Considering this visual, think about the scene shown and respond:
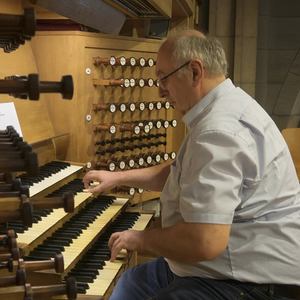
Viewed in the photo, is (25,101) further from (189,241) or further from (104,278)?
(189,241)

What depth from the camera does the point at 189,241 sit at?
157 cm

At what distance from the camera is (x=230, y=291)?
5.48 feet

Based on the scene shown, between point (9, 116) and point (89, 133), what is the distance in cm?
84

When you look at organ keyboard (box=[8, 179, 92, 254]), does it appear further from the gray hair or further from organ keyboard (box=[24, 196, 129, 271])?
the gray hair

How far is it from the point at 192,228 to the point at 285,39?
452cm

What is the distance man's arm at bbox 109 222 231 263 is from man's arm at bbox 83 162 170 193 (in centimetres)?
72

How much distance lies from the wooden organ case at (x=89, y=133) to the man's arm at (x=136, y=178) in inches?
5.8

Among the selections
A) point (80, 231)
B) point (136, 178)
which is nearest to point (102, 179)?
point (136, 178)

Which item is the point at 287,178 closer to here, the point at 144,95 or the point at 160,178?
the point at 160,178

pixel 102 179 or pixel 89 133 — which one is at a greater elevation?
pixel 89 133

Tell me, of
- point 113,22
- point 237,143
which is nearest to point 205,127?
point 237,143

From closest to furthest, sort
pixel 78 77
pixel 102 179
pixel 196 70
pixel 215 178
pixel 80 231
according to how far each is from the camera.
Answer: pixel 215 178 < pixel 196 70 < pixel 80 231 < pixel 102 179 < pixel 78 77

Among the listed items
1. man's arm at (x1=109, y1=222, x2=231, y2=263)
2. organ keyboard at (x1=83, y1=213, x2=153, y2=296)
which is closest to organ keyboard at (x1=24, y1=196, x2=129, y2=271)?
organ keyboard at (x1=83, y1=213, x2=153, y2=296)

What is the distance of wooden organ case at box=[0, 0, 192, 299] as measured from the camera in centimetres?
217
